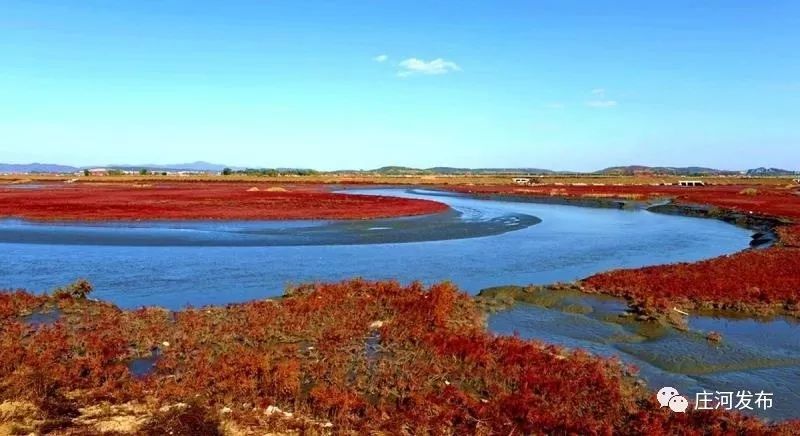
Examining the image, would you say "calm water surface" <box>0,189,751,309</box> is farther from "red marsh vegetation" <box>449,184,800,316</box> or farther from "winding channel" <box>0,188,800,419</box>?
"red marsh vegetation" <box>449,184,800,316</box>

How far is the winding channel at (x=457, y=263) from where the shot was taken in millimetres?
15305

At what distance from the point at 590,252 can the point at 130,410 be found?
30.3m

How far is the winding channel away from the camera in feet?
50.2

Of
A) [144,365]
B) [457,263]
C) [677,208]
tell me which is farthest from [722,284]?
[677,208]

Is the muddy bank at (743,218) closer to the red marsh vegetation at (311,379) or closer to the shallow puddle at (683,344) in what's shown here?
→ the shallow puddle at (683,344)

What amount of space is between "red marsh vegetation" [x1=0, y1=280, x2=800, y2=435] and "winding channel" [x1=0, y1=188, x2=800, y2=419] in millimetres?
2591

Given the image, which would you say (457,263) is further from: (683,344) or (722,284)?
(683,344)

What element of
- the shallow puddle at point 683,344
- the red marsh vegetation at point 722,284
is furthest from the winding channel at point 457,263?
the red marsh vegetation at point 722,284

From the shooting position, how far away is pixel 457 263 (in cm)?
3055

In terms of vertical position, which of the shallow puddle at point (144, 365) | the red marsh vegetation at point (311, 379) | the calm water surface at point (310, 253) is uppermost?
the red marsh vegetation at point (311, 379)

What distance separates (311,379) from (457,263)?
62.0ft

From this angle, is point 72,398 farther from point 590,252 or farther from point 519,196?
point 519,196

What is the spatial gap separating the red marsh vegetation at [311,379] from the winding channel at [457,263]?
259 cm

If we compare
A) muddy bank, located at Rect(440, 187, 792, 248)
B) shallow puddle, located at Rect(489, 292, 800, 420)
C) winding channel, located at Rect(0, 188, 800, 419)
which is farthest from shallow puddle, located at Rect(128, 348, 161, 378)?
muddy bank, located at Rect(440, 187, 792, 248)
